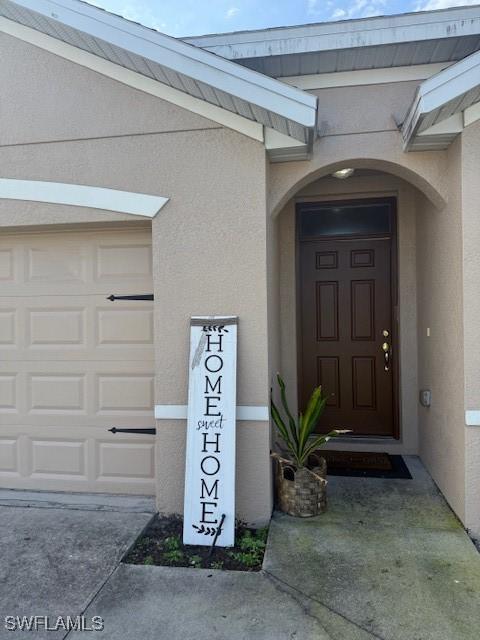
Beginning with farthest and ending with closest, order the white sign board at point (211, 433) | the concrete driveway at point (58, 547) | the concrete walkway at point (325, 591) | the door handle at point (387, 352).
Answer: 1. the door handle at point (387, 352)
2. the white sign board at point (211, 433)
3. the concrete driveway at point (58, 547)
4. the concrete walkway at point (325, 591)

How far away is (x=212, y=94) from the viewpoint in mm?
3102

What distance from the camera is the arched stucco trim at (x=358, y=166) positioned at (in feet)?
10.6

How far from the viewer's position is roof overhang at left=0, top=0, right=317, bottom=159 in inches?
113

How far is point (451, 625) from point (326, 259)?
3.46 m

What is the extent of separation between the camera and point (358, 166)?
3.49 m

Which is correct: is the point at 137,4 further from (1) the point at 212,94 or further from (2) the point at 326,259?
(2) the point at 326,259

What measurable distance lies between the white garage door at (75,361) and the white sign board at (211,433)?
0.65m

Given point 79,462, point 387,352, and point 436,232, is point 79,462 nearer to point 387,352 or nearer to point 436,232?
point 387,352

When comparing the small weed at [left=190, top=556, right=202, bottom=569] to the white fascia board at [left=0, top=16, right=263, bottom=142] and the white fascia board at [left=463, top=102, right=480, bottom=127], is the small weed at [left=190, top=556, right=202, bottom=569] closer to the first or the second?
the white fascia board at [left=0, top=16, right=263, bottom=142]

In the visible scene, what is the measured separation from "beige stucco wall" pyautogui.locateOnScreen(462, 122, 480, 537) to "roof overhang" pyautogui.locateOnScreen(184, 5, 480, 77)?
80 centimetres

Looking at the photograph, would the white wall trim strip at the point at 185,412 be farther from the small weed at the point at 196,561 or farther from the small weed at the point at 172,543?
the small weed at the point at 196,561

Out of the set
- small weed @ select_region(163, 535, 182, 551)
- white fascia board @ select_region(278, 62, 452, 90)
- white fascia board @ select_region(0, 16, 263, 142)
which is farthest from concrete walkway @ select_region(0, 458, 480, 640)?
white fascia board @ select_region(278, 62, 452, 90)

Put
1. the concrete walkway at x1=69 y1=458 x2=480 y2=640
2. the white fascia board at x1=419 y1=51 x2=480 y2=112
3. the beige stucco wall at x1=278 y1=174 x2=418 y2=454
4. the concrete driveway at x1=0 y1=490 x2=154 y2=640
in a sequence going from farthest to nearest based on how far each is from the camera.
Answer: the beige stucco wall at x1=278 y1=174 x2=418 y2=454 → the white fascia board at x1=419 y1=51 x2=480 y2=112 → the concrete driveway at x1=0 y1=490 x2=154 y2=640 → the concrete walkway at x1=69 y1=458 x2=480 y2=640

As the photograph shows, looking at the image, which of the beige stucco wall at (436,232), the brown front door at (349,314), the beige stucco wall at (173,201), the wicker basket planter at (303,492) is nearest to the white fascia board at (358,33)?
the beige stucco wall at (436,232)
